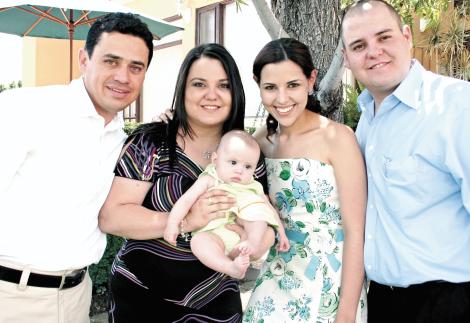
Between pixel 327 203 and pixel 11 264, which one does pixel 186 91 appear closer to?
pixel 327 203

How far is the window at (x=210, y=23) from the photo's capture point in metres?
10.7

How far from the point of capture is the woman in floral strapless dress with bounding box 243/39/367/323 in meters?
2.37

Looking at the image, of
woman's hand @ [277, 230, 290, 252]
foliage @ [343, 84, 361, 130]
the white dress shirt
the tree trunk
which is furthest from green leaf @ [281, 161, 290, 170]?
foliage @ [343, 84, 361, 130]

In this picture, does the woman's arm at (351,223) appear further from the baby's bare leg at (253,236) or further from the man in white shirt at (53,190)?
the man in white shirt at (53,190)

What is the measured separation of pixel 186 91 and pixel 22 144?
79 centimetres

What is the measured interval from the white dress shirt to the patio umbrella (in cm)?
454

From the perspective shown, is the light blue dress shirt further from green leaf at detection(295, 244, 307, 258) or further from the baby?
the baby

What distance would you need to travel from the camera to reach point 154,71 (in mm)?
13141

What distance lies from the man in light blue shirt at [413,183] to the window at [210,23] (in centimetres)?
851

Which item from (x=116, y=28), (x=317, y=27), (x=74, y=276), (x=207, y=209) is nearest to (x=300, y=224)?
(x=207, y=209)

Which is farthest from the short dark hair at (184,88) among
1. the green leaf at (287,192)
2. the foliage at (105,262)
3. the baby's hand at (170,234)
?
the foliage at (105,262)

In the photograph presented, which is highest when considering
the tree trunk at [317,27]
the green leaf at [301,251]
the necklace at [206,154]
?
the tree trunk at [317,27]

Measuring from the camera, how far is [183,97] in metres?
2.47

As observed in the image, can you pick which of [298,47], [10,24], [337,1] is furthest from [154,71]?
[298,47]
